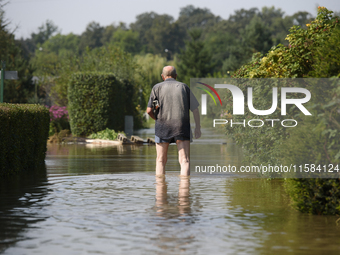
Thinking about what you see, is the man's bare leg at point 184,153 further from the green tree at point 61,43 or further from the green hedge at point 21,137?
the green tree at point 61,43

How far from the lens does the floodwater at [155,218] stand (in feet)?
19.2

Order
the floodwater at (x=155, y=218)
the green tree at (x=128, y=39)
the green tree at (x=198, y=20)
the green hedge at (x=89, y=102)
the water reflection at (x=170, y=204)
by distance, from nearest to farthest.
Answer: the floodwater at (x=155, y=218), the water reflection at (x=170, y=204), the green hedge at (x=89, y=102), the green tree at (x=128, y=39), the green tree at (x=198, y=20)

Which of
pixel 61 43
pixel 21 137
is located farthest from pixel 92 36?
pixel 21 137

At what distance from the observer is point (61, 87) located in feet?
112

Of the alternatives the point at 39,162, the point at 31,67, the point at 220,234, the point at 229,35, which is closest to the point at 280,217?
the point at 220,234

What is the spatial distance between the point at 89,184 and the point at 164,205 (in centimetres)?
296

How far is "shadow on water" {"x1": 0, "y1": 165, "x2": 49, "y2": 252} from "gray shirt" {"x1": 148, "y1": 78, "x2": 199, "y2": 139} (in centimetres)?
243

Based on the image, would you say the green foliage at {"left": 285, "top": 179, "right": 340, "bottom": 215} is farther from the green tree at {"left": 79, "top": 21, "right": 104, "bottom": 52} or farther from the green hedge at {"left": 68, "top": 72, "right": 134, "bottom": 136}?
the green tree at {"left": 79, "top": 21, "right": 104, "bottom": 52}

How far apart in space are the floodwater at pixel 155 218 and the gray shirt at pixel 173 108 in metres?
0.97

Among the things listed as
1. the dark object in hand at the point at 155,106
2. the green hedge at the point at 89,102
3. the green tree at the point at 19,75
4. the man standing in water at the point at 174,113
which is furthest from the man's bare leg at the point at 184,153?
the green tree at the point at 19,75

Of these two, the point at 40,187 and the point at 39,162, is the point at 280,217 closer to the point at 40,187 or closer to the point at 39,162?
the point at 40,187

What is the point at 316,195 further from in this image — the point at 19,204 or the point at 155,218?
the point at 19,204

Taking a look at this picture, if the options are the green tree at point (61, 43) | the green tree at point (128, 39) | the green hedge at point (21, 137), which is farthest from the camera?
the green tree at point (61, 43)

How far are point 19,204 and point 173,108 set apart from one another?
3580 mm
